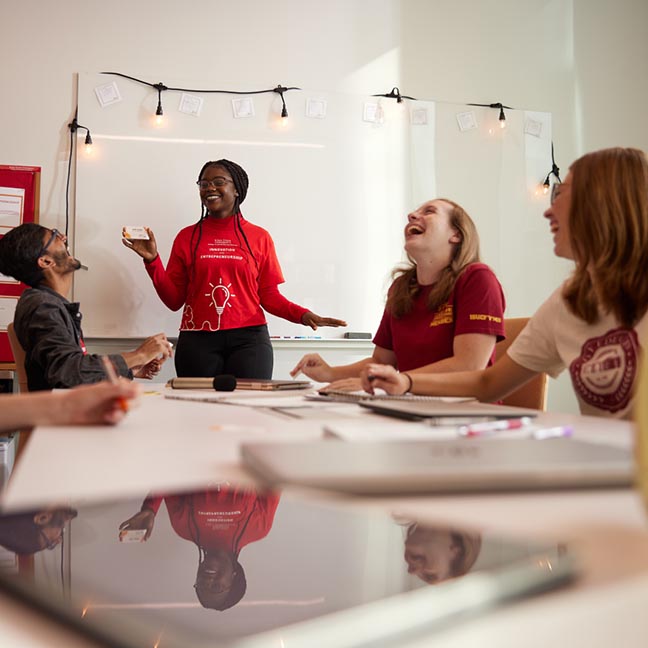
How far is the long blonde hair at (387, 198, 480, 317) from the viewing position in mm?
2193

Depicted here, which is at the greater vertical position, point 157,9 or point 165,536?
point 157,9

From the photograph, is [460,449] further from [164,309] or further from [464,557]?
[164,309]

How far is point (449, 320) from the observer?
2164mm

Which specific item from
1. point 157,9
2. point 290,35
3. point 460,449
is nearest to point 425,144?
point 290,35

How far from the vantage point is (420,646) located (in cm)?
26

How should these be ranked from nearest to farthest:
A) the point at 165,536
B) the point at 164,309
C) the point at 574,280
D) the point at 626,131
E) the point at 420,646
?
the point at 420,646, the point at 165,536, the point at 574,280, the point at 164,309, the point at 626,131

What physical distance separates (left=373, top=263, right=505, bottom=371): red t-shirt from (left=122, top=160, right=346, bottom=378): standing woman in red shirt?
3.30 feet

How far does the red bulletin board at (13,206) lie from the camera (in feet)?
11.8

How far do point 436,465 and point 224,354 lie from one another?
9.44ft

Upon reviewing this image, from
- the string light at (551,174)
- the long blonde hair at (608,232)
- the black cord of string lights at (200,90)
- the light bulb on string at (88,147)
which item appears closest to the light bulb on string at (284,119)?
the black cord of string lights at (200,90)

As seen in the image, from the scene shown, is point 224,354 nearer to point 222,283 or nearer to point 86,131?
point 222,283

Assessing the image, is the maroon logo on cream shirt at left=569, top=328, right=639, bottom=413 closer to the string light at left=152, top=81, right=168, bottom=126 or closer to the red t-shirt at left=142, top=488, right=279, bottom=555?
the red t-shirt at left=142, top=488, right=279, bottom=555

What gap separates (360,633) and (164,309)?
11.6ft

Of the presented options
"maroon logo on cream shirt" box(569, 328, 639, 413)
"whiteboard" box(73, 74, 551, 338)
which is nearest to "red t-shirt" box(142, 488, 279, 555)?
"maroon logo on cream shirt" box(569, 328, 639, 413)
